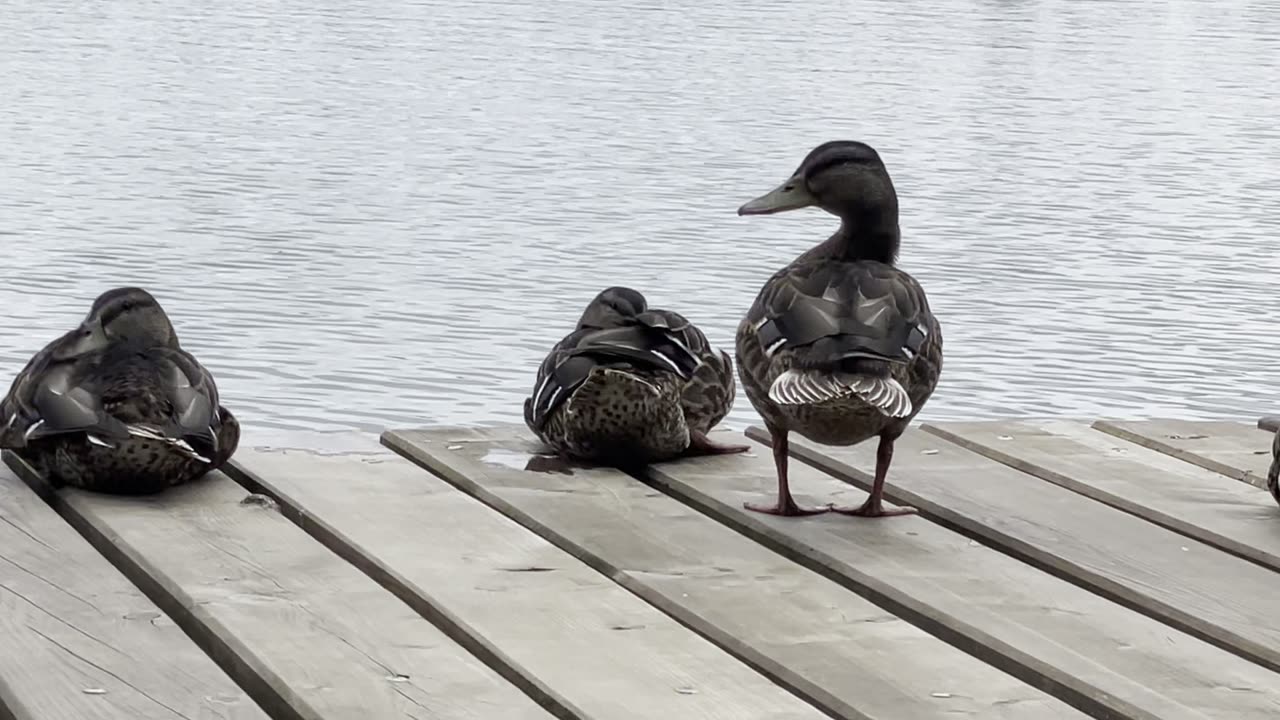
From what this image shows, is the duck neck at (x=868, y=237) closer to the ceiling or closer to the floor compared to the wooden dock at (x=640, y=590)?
closer to the ceiling

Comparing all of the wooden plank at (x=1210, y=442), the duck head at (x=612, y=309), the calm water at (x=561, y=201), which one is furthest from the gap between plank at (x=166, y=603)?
the wooden plank at (x=1210, y=442)

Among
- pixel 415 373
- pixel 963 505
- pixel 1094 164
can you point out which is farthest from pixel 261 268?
pixel 1094 164

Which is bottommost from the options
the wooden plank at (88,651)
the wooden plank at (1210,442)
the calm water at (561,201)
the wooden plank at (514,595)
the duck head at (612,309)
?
the calm water at (561,201)

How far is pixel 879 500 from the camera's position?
4.48 metres

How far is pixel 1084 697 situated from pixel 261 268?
6.14 meters

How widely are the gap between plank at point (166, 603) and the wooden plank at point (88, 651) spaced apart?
3 centimetres

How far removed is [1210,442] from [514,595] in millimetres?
2211

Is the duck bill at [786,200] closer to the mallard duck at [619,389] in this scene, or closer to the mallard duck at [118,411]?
the mallard duck at [619,389]

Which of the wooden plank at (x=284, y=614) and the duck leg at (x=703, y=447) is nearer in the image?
the wooden plank at (x=284, y=614)

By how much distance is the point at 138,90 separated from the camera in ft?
52.0

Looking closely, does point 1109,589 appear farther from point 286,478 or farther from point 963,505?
point 286,478

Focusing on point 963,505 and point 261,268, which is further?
point 261,268

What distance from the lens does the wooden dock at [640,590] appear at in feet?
10.8

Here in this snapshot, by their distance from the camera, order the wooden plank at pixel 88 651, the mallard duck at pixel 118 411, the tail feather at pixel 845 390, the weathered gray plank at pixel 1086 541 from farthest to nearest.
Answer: the mallard duck at pixel 118 411 < the tail feather at pixel 845 390 < the weathered gray plank at pixel 1086 541 < the wooden plank at pixel 88 651
